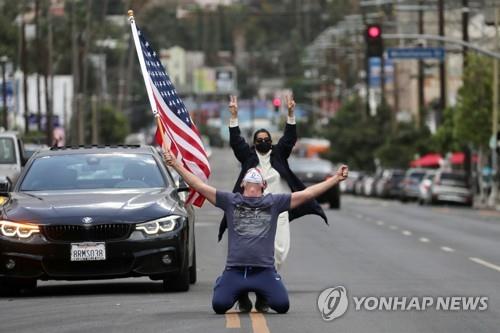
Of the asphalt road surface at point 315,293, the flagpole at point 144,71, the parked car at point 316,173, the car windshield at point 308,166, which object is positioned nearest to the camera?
the asphalt road surface at point 315,293

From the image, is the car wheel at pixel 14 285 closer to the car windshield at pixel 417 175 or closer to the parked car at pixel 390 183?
the car windshield at pixel 417 175

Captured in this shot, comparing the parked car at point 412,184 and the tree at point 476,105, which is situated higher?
the tree at point 476,105

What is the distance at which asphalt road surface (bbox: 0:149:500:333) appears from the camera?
14055mm

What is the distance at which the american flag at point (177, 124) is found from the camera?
17.8 meters

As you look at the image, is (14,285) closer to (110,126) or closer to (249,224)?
(249,224)

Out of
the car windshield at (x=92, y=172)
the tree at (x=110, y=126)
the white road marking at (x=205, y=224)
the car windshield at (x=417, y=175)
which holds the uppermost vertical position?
the car windshield at (x=92, y=172)

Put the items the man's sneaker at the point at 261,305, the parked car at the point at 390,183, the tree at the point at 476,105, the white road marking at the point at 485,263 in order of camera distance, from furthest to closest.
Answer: the parked car at the point at 390,183 < the tree at the point at 476,105 < the white road marking at the point at 485,263 < the man's sneaker at the point at 261,305

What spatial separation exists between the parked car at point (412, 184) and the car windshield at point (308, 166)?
15351 mm

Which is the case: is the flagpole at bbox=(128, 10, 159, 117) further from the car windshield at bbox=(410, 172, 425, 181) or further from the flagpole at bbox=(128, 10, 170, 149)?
the car windshield at bbox=(410, 172, 425, 181)

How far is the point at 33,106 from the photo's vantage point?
126938 mm

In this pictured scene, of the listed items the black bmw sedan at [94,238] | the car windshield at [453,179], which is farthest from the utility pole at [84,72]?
the black bmw sedan at [94,238]

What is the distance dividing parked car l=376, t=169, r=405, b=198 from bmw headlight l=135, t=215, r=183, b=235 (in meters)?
60.1

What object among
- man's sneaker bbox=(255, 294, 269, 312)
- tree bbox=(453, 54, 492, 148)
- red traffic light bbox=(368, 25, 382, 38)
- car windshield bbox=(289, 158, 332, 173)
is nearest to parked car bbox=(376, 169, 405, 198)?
tree bbox=(453, 54, 492, 148)

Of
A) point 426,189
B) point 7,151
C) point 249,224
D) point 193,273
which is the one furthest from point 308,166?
point 249,224
